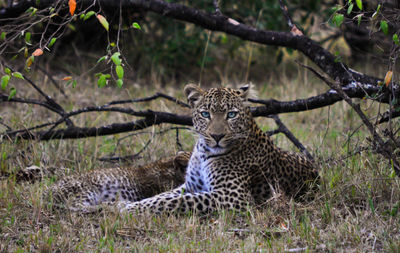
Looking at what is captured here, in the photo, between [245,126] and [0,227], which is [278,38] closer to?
[245,126]

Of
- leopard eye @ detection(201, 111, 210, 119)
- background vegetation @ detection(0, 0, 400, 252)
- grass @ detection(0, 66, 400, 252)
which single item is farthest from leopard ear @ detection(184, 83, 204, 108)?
grass @ detection(0, 66, 400, 252)

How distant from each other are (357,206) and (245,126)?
1.45 metres

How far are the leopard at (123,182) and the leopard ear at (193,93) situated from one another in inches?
29.1

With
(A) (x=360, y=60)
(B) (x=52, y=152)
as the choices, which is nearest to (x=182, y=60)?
(A) (x=360, y=60)

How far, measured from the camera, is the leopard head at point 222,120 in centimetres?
617

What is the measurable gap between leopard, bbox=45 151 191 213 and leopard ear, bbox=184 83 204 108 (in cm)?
74

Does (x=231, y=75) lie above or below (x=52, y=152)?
above

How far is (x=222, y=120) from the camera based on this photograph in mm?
6223

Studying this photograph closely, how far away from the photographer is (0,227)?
5.15m

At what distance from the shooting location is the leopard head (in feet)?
20.2

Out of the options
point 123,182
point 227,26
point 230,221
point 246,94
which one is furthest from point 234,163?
point 227,26

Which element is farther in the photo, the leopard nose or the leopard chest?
the leopard chest

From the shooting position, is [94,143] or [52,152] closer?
[52,152]

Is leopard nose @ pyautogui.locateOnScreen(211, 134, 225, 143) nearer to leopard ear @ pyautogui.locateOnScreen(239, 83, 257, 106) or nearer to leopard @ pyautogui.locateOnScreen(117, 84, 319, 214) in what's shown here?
leopard @ pyautogui.locateOnScreen(117, 84, 319, 214)
